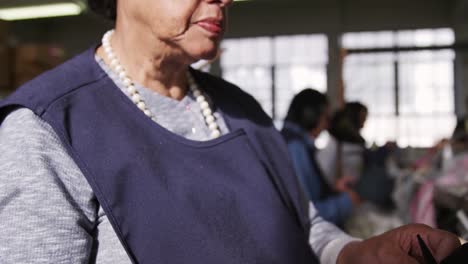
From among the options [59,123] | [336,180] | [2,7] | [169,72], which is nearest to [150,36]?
[169,72]

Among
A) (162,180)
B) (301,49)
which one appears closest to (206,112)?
(162,180)

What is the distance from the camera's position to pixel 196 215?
0.73 metres

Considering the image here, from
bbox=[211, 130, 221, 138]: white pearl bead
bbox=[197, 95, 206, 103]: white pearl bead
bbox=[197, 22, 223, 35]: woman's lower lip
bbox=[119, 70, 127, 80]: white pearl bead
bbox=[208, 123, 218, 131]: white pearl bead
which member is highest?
bbox=[197, 22, 223, 35]: woman's lower lip

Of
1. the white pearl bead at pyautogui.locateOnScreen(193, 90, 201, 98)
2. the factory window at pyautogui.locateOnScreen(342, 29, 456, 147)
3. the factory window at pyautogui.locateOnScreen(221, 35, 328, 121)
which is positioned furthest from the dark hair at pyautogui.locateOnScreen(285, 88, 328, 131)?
the factory window at pyautogui.locateOnScreen(221, 35, 328, 121)

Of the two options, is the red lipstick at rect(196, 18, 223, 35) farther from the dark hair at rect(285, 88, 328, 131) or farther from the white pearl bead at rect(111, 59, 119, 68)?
the dark hair at rect(285, 88, 328, 131)

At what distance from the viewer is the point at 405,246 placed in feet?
2.25

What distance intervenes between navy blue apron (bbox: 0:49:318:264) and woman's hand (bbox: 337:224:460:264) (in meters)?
0.15

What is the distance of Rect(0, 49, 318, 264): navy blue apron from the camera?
2.28 feet

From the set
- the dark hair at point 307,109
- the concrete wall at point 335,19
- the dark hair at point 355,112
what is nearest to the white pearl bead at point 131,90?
the dark hair at point 307,109

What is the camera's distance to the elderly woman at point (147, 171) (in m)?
0.66

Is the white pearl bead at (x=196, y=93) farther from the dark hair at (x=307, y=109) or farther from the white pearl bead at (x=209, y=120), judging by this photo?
the dark hair at (x=307, y=109)

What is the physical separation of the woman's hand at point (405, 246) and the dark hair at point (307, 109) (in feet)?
5.81

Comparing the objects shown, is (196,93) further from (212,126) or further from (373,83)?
(373,83)

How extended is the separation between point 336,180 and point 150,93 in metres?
2.15
